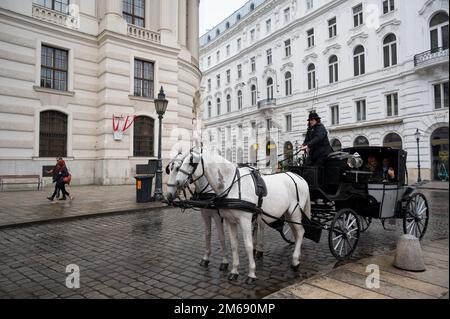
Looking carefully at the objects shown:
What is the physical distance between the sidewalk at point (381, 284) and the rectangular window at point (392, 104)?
24117 millimetres

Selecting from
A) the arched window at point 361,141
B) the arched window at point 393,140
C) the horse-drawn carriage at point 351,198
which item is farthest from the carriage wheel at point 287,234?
the arched window at point 361,141

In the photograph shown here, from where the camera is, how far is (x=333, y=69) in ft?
100

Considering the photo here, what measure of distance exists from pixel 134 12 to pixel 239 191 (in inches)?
844

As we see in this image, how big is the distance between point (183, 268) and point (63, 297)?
172 cm

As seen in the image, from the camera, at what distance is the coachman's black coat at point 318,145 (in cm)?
577

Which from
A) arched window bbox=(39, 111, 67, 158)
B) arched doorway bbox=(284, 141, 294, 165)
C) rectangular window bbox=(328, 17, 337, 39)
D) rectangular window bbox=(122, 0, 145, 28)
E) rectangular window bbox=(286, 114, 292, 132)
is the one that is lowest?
arched doorway bbox=(284, 141, 294, 165)

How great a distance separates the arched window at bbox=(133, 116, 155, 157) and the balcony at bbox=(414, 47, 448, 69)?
65.4 ft

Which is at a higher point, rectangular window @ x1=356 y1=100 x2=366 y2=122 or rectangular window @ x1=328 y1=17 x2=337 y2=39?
rectangular window @ x1=328 y1=17 x2=337 y2=39

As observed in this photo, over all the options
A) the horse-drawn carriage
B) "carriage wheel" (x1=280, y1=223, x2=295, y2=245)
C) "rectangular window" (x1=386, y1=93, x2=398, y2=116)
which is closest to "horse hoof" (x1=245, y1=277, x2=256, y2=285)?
the horse-drawn carriage

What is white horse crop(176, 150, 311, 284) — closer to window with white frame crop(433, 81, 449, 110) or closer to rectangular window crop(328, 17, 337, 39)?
window with white frame crop(433, 81, 449, 110)

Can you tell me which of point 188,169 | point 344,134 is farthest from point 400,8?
point 188,169

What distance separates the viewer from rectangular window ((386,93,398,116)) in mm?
25375

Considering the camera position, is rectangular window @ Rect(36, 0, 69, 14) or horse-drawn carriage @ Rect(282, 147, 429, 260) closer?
horse-drawn carriage @ Rect(282, 147, 429, 260)

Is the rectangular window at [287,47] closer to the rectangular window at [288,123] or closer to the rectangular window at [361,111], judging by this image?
the rectangular window at [288,123]
